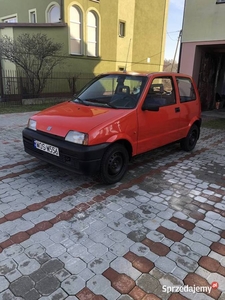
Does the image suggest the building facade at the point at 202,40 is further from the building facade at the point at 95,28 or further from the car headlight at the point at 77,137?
the building facade at the point at 95,28

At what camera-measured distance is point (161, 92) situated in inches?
183

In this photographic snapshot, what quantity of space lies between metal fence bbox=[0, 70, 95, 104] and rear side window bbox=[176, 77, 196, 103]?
29.6ft

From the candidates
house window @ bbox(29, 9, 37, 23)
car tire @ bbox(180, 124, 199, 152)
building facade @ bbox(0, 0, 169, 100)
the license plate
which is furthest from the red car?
house window @ bbox(29, 9, 37, 23)

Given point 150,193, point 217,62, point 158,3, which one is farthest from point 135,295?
point 158,3

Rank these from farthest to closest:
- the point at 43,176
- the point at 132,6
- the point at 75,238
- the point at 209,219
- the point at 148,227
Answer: the point at 132,6 < the point at 43,176 < the point at 209,219 < the point at 148,227 < the point at 75,238

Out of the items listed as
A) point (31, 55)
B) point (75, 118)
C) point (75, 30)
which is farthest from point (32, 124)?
point (75, 30)

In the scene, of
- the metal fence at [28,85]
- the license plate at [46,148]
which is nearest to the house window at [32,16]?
the metal fence at [28,85]

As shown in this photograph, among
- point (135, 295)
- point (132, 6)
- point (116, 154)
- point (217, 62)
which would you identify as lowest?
point (135, 295)

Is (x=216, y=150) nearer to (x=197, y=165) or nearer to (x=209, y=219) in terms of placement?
(x=197, y=165)

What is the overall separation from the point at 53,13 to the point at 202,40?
1083 cm

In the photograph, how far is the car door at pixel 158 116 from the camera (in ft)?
13.8

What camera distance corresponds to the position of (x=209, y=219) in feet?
10.3

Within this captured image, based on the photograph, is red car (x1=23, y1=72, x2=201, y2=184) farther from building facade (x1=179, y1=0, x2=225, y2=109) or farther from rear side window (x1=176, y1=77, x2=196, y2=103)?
building facade (x1=179, y1=0, x2=225, y2=109)

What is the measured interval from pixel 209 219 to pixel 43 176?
264 centimetres
